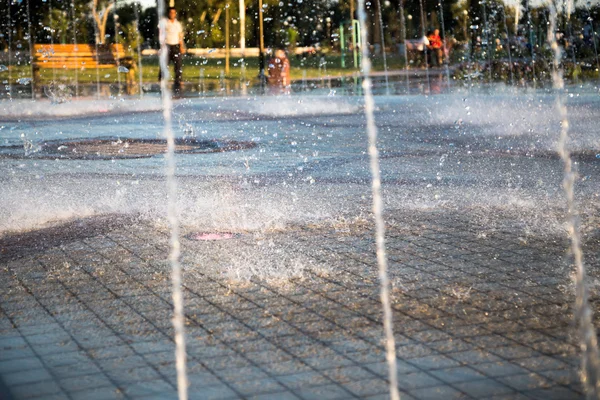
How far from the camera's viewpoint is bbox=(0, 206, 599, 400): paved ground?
4.09 m

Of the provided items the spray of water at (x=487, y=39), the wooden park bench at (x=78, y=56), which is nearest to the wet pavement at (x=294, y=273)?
the wooden park bench at (x=78, y=56)

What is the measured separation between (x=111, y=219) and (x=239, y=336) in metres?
3.22

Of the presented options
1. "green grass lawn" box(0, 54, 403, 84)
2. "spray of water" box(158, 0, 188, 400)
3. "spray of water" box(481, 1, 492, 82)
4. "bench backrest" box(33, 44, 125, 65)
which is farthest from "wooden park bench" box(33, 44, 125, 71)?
"spray of water" box(158, 0, 188, 400)

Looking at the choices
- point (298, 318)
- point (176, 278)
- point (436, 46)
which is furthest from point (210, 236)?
point (436, 46)

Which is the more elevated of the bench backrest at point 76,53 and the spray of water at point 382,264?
Answer: the bench backrest at point 76,53

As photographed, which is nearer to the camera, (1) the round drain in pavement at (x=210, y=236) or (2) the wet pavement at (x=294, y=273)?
(2) the wet pavement at (x=294, y=273)

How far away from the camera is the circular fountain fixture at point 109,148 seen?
1186cm

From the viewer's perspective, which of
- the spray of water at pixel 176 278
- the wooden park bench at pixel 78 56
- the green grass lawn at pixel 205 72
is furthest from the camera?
the green grass lawn at pixel 205 72

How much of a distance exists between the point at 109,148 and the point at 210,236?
589cm

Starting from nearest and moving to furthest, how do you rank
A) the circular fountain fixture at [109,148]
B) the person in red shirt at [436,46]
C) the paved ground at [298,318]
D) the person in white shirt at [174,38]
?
the paved ground at [298,318] < the circular fountain fixture at [109,148] < the person in white shirt at [174,38] < the person in red shirt at [436,46]

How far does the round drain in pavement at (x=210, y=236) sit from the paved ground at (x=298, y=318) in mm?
109

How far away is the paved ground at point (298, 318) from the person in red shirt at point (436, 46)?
30.3 m

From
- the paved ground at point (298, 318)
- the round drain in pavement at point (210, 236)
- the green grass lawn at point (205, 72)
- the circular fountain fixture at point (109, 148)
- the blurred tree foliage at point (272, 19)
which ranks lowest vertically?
the paved ground at point (298, 318)

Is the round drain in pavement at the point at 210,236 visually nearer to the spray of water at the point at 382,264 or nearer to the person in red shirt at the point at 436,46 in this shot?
the spray of water at the point at 382,264
